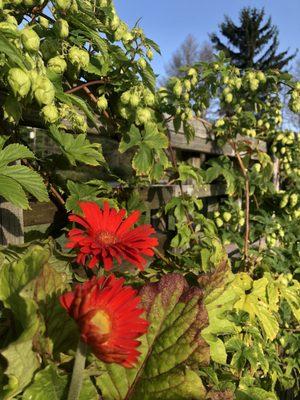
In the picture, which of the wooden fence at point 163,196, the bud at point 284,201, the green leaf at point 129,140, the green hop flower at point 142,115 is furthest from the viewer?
the bud at point 284,201

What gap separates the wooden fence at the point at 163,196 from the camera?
1.57 m

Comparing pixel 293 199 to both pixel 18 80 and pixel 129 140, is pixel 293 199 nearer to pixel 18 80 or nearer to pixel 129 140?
pixel 129 140

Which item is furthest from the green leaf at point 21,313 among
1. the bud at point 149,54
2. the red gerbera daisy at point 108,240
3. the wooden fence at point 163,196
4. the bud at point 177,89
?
the bud at point 177,89

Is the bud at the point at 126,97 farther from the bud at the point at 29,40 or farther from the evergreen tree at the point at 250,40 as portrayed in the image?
the evergreen tree at the point at 250,40

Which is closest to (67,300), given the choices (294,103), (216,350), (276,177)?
(216,350)

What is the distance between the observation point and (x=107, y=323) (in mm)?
666

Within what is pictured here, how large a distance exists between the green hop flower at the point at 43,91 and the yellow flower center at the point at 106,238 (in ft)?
1.33

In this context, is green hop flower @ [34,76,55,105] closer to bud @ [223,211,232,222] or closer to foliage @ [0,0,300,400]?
foliage @ [0,0,300,400]

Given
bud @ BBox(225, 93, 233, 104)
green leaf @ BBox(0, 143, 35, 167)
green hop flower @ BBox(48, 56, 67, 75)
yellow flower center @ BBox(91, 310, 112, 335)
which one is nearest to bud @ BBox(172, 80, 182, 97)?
bud @ BBox(225, 93, 233, 104)

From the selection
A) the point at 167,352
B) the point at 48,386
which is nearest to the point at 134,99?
the point at 167,352

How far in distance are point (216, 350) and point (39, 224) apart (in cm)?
82

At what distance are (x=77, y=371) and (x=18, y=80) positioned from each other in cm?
67

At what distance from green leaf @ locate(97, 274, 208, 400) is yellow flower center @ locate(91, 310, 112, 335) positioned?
1.20 feet

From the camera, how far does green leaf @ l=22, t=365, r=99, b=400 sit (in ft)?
2.78
